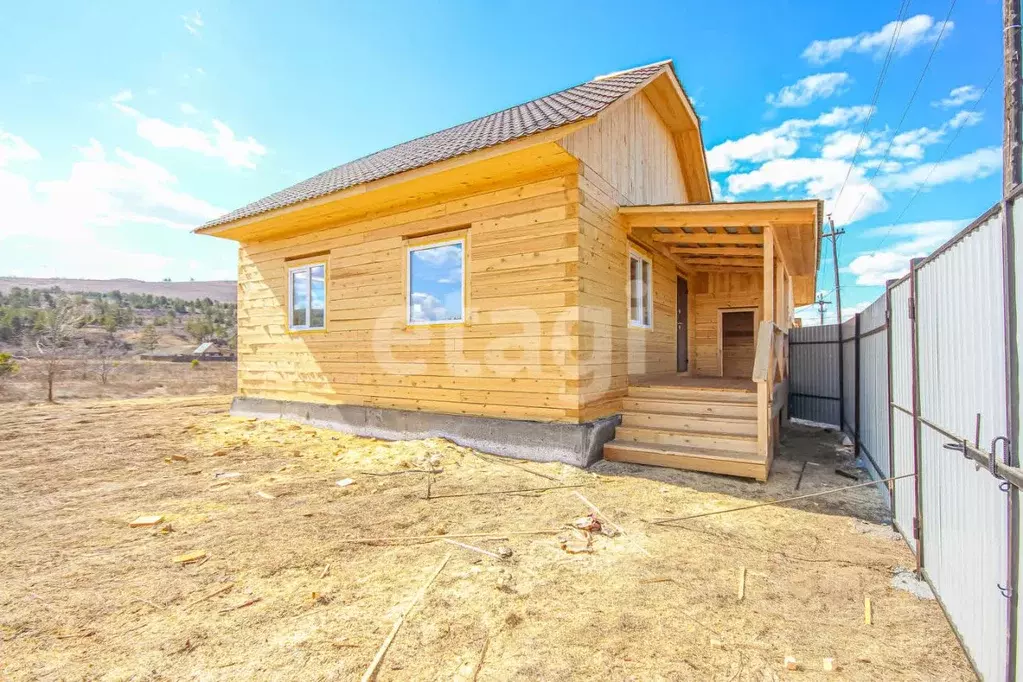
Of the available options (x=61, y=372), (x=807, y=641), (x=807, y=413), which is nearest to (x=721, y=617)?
(x=807, y=641)

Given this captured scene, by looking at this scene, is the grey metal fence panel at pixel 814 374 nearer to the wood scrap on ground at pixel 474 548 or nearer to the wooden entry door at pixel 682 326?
the wooden entry door at pixel 682 326

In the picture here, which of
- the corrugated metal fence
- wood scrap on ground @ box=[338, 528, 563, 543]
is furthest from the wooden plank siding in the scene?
wood scrap on ground @ box=[338, 528, 563, 543]

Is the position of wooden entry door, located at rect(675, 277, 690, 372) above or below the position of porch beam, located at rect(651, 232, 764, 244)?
below

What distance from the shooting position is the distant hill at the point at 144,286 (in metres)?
59.8

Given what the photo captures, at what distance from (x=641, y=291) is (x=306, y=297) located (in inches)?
255

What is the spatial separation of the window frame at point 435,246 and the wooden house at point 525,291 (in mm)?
27

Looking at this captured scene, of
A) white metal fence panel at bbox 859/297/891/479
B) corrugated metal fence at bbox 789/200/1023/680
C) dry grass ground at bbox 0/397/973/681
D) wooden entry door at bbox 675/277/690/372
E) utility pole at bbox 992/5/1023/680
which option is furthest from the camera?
wooden entry door at bbox 675/277/690/372

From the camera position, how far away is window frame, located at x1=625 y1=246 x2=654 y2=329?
26.0 ft

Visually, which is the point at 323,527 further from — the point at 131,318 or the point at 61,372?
the point at 131,318

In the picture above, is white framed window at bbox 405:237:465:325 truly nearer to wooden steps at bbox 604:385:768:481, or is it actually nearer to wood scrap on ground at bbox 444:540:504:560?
wooden steps at bbox 604:385:768:481

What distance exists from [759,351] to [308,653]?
564 cm

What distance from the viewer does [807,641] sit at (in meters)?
2.53

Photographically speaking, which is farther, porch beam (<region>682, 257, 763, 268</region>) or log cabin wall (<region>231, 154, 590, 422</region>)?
porch beam (<region>682, 257, 763, 268</region>)

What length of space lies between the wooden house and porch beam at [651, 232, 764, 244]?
0.05 m
